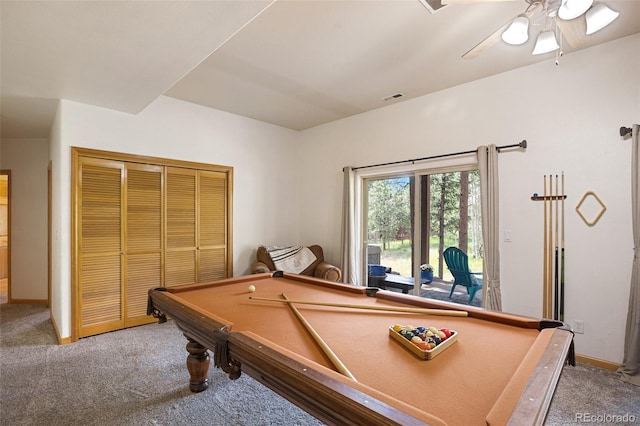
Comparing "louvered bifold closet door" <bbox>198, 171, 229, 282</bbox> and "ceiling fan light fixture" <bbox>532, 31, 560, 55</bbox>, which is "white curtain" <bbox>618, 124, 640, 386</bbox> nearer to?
"ceiling fan light fixture" <bbox>532, 31, 560, 55</bbox>

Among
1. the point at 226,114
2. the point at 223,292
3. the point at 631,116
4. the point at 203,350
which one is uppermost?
the point at 226,114

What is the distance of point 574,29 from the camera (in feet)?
6.24

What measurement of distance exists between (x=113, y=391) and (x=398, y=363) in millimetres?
2186

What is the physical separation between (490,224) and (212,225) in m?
3.33

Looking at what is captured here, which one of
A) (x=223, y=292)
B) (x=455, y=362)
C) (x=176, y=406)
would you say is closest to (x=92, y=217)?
(x=223, y=292)

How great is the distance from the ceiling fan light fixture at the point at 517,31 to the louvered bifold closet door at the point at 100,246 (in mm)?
3734

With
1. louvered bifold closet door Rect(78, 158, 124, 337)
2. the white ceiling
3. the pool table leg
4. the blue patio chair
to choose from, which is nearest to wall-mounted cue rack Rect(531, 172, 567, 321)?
the blue patio chair

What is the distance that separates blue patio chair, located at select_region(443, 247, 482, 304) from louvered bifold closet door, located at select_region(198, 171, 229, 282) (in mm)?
2887

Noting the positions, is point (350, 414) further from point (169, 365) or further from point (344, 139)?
point (344, 139)

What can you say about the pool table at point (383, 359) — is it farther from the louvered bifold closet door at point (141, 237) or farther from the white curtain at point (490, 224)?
the louvered bifold closet door at point (141, 237)

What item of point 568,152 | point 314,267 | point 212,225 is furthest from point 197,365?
point 568,152

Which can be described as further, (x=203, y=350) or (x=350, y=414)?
(x=203, y=350)

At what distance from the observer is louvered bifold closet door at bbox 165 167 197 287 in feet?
12.6

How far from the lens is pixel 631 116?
251 centimetres
